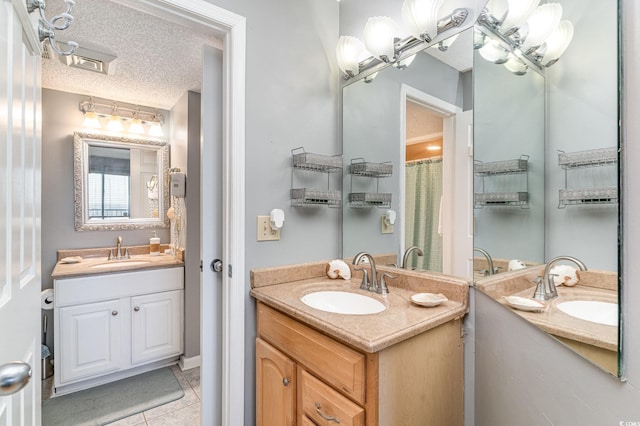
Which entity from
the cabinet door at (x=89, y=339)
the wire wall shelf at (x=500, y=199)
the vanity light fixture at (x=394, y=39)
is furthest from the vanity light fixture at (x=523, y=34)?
the cabinet door at (x=89, y=339)

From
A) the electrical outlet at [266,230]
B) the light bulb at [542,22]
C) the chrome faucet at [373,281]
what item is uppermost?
the light bulb at [542,22]

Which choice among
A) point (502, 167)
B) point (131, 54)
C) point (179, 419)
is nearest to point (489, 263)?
point (502, 167)

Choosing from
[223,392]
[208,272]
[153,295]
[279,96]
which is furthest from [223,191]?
[153,295]

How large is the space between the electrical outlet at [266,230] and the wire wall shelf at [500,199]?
35.3 inches

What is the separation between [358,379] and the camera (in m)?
0.88

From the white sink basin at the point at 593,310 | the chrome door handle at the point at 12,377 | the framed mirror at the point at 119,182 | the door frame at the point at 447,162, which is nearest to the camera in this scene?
the chrome door handle at the point at 12,377

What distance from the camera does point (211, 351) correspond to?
150 cm

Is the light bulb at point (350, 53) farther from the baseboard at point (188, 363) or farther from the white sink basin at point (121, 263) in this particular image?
the baseboard at point (188, 363)

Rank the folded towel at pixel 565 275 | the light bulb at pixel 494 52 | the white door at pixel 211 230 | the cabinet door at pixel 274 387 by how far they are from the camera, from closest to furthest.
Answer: the folded towel at pixel 565 275
the light bulb at pixel 494 52
the cabinet door at pixel 274 387
the white door at pixel 211 230

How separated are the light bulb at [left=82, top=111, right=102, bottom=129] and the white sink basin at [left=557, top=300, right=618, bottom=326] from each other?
10.7 ft

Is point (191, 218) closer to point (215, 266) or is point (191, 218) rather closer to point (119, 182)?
point (119, 182)

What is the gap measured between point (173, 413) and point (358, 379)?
63.7 inches

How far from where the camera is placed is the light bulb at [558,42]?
27.8 inches

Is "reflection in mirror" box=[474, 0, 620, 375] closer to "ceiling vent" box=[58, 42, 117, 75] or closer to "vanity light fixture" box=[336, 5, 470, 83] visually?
"vanity light fixture" box=[336, 5, 470, 83]
